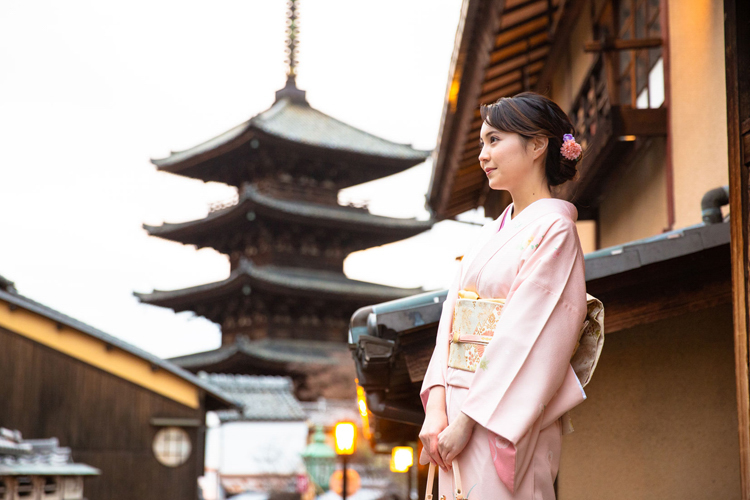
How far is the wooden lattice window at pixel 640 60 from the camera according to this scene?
5906 mm

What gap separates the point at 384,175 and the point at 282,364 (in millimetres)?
6866

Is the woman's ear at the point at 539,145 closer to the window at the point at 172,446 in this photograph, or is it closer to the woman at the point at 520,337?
the woman at the point at 520,337

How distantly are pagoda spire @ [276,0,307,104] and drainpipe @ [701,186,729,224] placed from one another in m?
24.1

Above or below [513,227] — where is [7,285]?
above

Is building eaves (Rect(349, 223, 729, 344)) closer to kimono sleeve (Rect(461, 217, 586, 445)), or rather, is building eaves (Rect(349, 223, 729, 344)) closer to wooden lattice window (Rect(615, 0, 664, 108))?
kimono sleeve (Rect(461, 217, 586, 445))

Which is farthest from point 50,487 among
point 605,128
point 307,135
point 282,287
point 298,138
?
point 307,135

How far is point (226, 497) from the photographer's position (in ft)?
69.9

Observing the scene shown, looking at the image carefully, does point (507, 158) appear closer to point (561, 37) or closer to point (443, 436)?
point (443, 436)

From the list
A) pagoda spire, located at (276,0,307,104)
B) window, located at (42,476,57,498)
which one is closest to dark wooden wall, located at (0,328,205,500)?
window, located at (42,476,57,498)

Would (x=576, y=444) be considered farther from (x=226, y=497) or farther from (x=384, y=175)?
(x=384, y=175)

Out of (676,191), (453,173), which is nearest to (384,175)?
(453,173)

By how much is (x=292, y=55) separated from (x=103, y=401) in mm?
15868

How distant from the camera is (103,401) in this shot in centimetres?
1398

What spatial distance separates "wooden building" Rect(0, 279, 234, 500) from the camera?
43.9 feet
